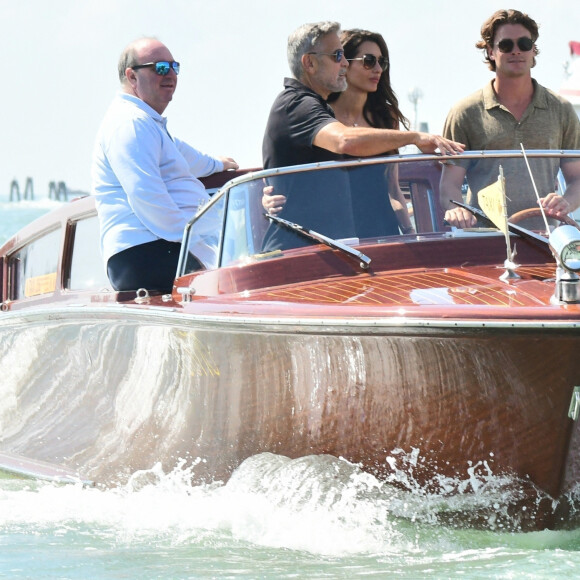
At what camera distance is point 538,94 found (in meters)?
5.89

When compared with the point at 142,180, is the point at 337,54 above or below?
above

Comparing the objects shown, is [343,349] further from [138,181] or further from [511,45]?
[511,45]

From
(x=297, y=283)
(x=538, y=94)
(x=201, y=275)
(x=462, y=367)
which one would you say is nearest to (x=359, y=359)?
(x=462, y=367)

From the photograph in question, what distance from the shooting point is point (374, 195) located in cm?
498

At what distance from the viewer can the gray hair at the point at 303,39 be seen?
544 cm

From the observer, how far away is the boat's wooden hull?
4.01 metres

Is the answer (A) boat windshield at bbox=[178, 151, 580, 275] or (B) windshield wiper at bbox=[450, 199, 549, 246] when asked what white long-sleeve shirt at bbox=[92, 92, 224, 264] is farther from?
(B) windshield wiper at bbox=[450, 199, 549, 246]

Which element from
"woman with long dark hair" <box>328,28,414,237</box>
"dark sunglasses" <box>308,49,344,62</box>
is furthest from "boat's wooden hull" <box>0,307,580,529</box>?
"woman with long dark hair" <box>328,28,414,237</box>

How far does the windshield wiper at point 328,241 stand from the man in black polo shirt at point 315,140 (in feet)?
0.10

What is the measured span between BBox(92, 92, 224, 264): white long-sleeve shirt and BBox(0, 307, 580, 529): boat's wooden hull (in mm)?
526

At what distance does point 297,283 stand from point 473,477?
109cm

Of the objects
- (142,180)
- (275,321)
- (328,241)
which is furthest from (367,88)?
(275,321)

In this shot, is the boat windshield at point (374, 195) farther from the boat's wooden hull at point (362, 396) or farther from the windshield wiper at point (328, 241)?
the boat's wooden hull at point (362, 396)

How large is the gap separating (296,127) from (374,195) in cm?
51
